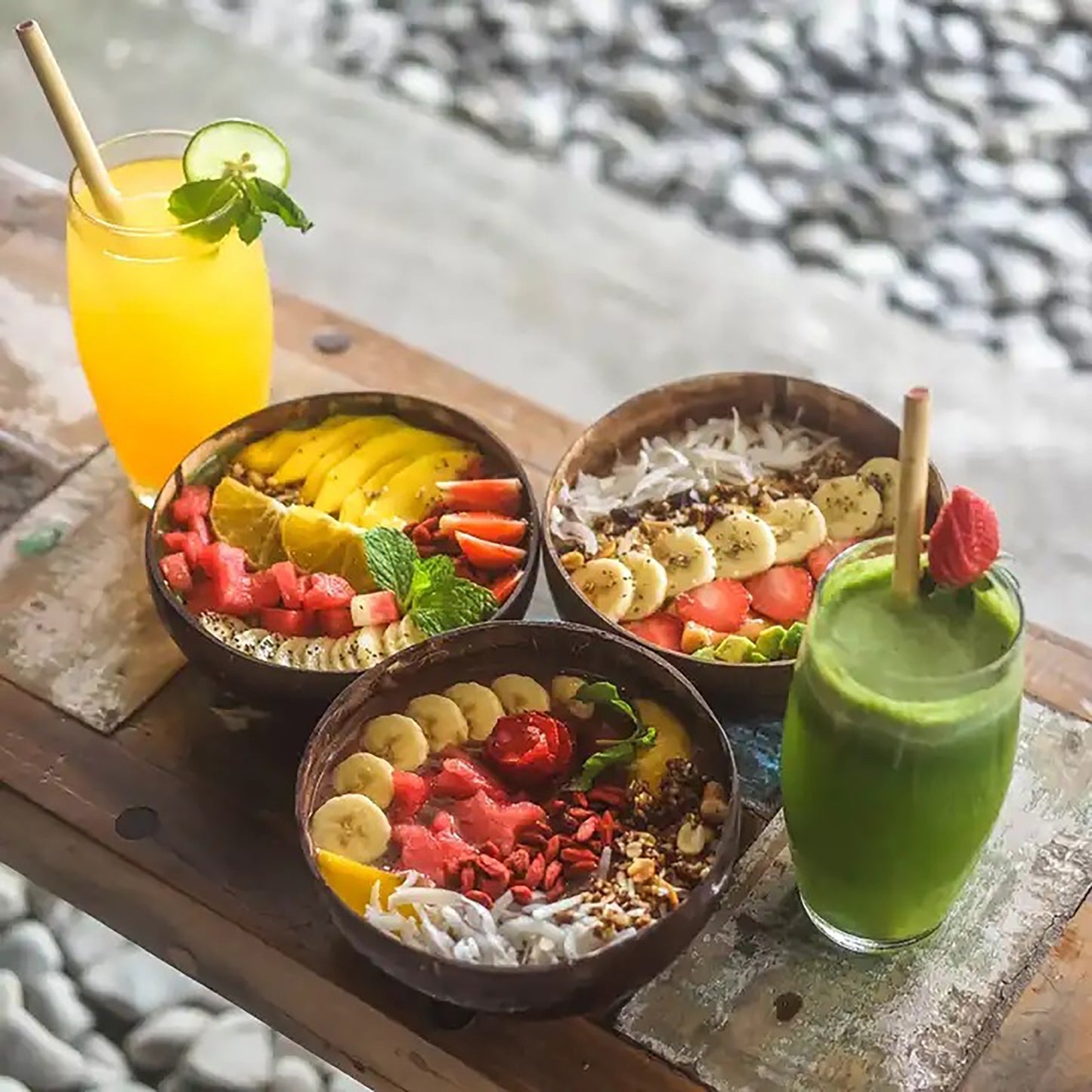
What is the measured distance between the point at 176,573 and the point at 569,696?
0.34 metres

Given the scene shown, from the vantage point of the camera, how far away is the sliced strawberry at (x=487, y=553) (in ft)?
4.54

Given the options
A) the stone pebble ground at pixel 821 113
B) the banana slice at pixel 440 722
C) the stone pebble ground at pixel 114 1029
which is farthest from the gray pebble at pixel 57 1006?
the stone pebble ground at pixel 821 113

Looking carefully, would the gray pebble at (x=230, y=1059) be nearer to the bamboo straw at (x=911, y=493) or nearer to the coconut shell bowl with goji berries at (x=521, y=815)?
the coconut shell bowl with goji berries at (x=521, y=815)

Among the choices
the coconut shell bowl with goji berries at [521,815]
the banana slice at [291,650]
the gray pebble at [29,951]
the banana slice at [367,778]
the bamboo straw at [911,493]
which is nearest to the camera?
the bamboo straw at [911,493]

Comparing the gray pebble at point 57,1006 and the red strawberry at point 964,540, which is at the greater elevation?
the red strawberry at point 964,540

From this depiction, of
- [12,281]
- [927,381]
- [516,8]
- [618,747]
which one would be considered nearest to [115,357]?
[12,281]

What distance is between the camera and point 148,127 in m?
2.78

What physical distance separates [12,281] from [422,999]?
94 cm

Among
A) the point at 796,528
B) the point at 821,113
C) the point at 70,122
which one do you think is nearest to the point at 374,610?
the point at 796,528

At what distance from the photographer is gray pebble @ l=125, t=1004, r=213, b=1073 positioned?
167 cm

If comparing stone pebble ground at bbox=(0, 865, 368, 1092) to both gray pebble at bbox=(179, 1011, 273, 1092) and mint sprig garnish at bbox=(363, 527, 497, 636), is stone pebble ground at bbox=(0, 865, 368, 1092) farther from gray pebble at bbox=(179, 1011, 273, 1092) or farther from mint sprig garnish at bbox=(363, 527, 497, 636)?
mint sprig garnish at bbox=(363, 527, 497, 636)

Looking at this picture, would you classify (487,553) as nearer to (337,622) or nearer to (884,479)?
(337,622)

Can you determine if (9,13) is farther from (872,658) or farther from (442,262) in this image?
(872,658)

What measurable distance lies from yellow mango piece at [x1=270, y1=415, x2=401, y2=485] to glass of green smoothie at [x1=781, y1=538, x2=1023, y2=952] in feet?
1.66
